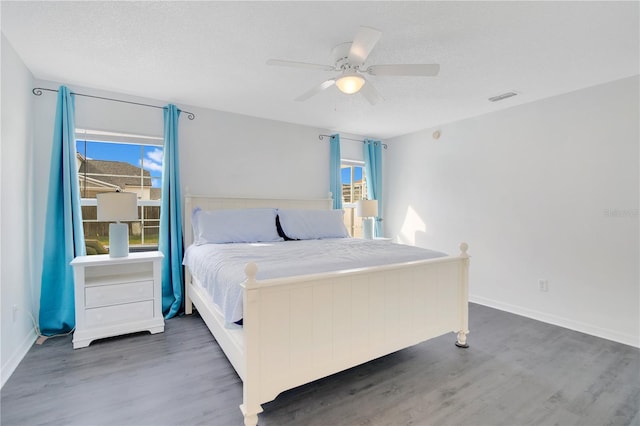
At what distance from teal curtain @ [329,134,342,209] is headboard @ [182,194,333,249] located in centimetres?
16

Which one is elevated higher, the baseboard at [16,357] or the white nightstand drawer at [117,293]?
the white nightstand drawer at [117,293]

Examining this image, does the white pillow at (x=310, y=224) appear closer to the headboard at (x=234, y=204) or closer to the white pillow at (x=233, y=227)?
the white pillow at (x=233, y=227)

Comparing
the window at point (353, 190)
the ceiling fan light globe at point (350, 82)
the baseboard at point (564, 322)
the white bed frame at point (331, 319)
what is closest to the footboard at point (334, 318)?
the white bed frame at point (331, 319)

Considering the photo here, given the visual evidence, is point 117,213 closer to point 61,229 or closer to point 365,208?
point 61,229

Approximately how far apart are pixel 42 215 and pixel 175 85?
1.72 m

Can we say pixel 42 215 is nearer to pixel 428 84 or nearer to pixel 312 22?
pixel 312 22

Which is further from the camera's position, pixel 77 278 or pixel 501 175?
pixel 501 175

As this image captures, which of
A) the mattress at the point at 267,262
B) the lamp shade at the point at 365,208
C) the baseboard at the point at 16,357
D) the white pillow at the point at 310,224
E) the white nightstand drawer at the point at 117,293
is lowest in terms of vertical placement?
Answer: the baseboard at the point at 16,357

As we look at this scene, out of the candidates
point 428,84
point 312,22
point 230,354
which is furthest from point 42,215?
point 428,84

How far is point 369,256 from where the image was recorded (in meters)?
2.25

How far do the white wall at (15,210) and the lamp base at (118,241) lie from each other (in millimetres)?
591

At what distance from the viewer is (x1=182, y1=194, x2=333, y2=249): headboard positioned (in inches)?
133

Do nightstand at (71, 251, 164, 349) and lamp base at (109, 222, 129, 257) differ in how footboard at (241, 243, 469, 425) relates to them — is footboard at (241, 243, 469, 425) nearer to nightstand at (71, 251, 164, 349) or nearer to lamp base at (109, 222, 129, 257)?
nightstand at (71, 251, 164, 349)

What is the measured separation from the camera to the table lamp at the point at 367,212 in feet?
14.2
